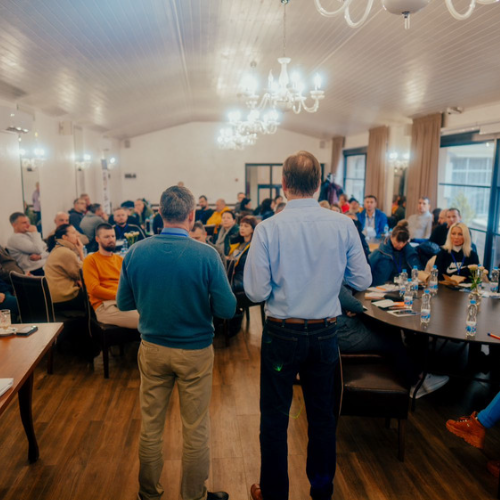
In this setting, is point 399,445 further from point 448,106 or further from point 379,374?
point 448,106

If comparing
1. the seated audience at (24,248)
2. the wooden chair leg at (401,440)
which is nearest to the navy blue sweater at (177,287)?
the wooden chair leg at (401,440)

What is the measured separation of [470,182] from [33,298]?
25.5 ft

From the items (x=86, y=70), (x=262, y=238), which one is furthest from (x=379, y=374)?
(x=86, y=70)

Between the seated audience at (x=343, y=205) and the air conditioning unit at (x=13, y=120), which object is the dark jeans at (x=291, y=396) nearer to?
the air conditioning unit at (x=13, y=120)

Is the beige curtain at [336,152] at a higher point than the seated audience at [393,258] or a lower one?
higher

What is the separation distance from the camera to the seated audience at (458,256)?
185 inches

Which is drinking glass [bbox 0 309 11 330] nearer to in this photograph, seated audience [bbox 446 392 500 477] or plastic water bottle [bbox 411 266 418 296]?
seated audience [bbox 446 392 500 477]

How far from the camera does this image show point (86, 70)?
21.4 ft

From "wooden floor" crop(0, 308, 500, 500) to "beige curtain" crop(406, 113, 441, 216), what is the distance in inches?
229

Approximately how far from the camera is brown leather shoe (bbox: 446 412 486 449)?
2920mm

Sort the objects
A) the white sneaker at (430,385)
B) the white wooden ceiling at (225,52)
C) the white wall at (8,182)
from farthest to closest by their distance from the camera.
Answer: the white wall at (8,182) → the white wooden ceiling at (225,52) → the white sneaker at (430,385)

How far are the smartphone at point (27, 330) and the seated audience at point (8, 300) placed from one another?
206 cm

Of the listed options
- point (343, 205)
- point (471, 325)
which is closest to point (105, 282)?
point (471, 325)

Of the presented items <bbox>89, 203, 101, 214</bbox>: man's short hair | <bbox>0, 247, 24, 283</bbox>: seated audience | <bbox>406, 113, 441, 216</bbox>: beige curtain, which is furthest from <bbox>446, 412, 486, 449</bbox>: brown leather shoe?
<bbox>89, 203, 101, 214</bbox>: man's short hair
